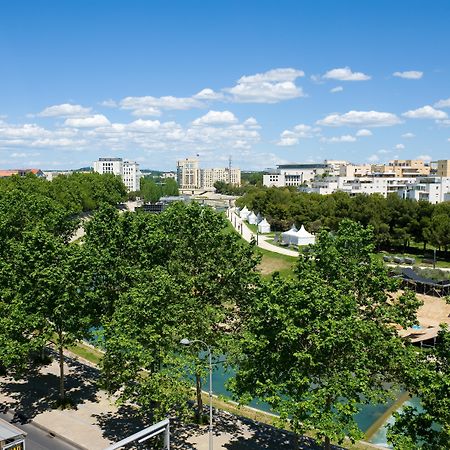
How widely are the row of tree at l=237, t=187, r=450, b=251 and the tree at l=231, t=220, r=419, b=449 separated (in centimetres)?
5694

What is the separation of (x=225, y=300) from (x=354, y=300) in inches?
322

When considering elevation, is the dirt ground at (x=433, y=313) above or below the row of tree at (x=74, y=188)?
below

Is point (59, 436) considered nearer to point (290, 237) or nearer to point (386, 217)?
point (290, 237)

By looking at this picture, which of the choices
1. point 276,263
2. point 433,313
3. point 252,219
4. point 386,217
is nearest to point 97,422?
point 433,313

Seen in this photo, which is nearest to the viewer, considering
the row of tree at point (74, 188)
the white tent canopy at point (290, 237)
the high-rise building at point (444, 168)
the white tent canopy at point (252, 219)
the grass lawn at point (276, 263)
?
the grass lawn at point (276, 263)

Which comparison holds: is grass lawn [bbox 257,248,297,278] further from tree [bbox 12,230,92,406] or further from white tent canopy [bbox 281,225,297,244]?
tree [bbox 12,230,92,406]

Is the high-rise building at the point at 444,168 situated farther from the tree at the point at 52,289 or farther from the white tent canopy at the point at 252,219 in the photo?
the tree at the point at 52,289

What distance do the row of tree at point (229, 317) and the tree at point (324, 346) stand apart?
61mm

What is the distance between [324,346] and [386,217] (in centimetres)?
6840

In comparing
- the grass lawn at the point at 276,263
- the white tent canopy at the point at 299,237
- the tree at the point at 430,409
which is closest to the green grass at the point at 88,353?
the tree at the point at 430,409

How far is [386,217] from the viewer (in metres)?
85.9

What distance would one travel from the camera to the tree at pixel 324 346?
21.4 m

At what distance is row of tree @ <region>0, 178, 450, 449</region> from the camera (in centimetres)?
2155

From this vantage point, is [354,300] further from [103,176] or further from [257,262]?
[103,176]
